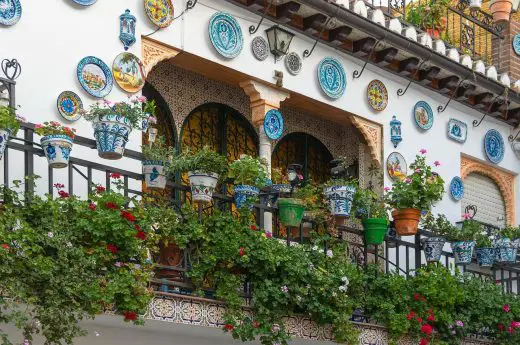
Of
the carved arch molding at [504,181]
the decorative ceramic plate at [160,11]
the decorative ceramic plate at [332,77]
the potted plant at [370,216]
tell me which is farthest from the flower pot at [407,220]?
the decorative ceramic plate at [160,11]

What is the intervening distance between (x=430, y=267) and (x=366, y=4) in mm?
3569

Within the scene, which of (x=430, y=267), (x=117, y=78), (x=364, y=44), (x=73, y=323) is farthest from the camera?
(x=364, y=44)

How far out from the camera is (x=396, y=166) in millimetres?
16609

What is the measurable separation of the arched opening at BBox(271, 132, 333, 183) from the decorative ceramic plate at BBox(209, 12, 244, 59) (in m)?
2.40

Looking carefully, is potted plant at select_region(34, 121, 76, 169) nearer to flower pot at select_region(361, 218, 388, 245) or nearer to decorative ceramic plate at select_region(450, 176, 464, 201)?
flower pot at select_region(361, 218, 388, 245)

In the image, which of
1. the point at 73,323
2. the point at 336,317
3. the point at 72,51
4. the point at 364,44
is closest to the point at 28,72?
the point at 72,51

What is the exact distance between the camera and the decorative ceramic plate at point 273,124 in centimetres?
1499

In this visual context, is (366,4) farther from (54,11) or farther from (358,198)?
(54,11)

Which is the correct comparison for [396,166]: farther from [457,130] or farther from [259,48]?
[259,48]

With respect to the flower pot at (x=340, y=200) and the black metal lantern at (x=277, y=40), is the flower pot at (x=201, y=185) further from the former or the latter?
the black metal lantern at (x=277, y=40)

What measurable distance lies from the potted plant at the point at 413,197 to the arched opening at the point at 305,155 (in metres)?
2.02

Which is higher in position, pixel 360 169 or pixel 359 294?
pixel 360 169

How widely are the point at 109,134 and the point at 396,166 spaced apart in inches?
240

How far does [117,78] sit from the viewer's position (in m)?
12.9
